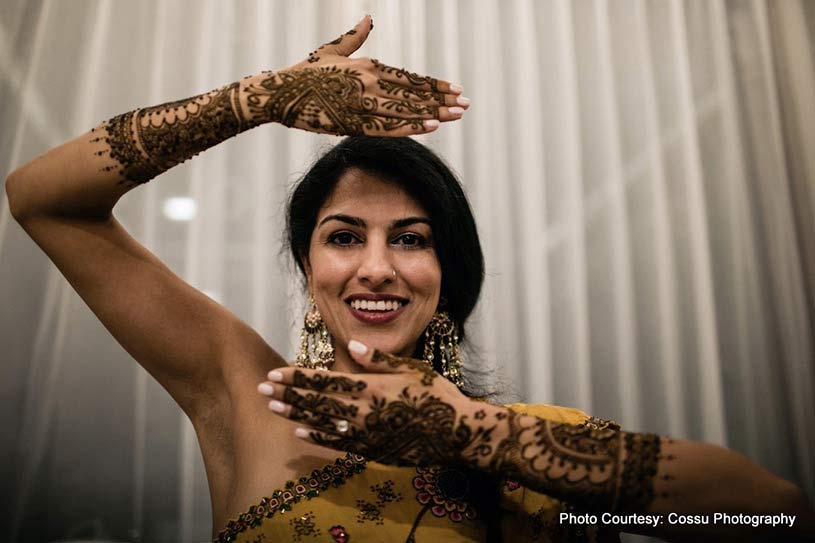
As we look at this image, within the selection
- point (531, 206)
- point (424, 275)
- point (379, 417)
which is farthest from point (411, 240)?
point (531, 206)

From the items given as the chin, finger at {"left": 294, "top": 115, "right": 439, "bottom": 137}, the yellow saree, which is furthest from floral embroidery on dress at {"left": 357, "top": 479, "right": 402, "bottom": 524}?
finger at {"left": 294, "top": 115, "right": 439, "bottom": 137}

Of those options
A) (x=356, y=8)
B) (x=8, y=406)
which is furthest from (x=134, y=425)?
(x=356, y=8)

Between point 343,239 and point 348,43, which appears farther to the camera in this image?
point 343,239

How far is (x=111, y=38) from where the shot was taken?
2.02 meters

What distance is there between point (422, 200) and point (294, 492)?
0.65 m

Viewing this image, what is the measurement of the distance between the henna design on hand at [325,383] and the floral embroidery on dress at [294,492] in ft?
1.12

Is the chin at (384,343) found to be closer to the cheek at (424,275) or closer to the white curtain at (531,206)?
the cheek at (424,275)

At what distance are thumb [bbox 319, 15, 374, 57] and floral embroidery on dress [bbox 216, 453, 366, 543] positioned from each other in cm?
78

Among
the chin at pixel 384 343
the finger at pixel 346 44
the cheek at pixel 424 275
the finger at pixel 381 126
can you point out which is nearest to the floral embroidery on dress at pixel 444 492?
the chin at pixel 384 343

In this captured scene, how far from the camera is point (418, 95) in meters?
1.16

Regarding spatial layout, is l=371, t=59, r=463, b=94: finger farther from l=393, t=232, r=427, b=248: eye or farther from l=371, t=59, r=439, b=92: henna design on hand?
l=393, t=232, r=427, b=248: eye

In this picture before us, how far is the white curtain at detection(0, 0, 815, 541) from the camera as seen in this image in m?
1.84

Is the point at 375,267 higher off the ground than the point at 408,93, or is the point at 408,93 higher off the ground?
the point at 408,93

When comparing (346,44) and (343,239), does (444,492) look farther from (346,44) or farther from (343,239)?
(346,44)
